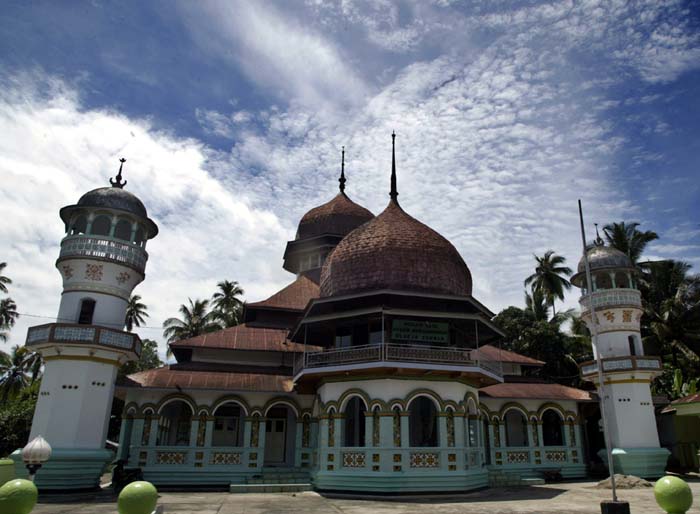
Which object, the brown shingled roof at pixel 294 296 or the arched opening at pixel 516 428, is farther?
the brown shingled roof at pixel 294 296

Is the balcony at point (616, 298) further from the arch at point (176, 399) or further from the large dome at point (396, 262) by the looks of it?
the arch at point (176, 399)

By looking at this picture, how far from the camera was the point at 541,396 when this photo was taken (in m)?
26.4

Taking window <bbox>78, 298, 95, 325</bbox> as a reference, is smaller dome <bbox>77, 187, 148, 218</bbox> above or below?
above

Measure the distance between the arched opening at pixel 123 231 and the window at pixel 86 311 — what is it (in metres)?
3.20

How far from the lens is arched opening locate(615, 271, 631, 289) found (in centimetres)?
2686

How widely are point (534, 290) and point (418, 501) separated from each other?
3522 centimetres

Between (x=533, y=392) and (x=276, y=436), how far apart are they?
13461 mm

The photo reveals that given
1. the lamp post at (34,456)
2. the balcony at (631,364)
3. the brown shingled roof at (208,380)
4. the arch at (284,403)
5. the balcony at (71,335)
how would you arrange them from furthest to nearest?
the balcony at (631,364)
the arch at (284,403)
the brown shingled roof at (208,380)
the balcony at (71,335)
the lamp post at (34,456)

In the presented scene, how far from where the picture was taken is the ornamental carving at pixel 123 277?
21750 millimetres

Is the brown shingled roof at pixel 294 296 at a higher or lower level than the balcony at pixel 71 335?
higher

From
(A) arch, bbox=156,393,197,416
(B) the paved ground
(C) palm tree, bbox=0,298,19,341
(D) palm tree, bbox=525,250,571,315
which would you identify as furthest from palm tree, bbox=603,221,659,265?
(C) palm tree, bbox=0,298,19,341

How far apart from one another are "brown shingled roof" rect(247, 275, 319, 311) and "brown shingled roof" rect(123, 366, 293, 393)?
521cm

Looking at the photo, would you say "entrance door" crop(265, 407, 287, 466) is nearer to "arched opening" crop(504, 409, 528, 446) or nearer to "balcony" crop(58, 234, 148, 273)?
"balcony" crop(58, 234, 148, 273)

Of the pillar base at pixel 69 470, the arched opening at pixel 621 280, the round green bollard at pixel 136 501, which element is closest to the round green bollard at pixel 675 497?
the round green bollard at pixel 136 501
